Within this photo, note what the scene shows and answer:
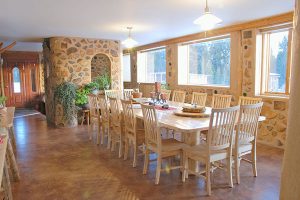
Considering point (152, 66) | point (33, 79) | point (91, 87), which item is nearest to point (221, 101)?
point (91, 87)

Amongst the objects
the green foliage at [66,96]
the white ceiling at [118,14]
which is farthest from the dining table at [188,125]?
the green foliage at [66,96]

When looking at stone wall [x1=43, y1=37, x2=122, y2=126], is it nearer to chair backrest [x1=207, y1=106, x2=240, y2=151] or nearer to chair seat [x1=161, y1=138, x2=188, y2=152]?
chair seat [x1=161, y1=138, x2=188, y2=152]

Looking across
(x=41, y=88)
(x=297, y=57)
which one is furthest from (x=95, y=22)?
(x=41, y=88)

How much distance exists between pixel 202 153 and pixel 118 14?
259cm

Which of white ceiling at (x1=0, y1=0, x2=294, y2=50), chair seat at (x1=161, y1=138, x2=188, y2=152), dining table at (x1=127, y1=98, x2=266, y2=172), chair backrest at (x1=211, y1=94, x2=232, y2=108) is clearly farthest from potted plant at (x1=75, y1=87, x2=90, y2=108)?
chair seat at (x1=161, y1=138, x2=188, y2=152)

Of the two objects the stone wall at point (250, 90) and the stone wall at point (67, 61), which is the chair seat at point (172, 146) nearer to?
the stone wall at point (250, 90)

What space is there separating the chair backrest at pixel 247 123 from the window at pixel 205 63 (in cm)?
266

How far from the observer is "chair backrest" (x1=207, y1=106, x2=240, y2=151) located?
2658 mm

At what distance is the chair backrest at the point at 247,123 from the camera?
9.42 ft

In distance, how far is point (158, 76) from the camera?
8133 mm

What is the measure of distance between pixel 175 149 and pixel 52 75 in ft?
15.1

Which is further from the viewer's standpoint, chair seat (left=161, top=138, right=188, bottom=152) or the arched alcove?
the arched alcove

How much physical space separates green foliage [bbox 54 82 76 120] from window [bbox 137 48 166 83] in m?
2.80

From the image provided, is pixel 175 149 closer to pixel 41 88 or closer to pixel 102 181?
pixel 102 181
